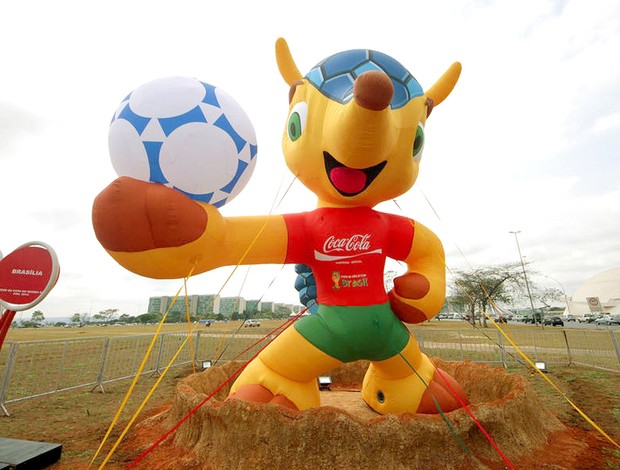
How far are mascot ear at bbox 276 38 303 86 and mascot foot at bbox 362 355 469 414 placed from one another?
384cm

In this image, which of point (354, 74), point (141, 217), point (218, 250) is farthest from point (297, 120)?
point (141, 217)

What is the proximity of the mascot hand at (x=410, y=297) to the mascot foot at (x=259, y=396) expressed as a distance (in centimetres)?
163

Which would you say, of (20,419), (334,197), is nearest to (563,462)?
(334,197)

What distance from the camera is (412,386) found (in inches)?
166

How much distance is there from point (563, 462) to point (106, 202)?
506 centimetres

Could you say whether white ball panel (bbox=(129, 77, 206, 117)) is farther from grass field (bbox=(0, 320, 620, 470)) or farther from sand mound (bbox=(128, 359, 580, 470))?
Answer: sand mound (bbox=(128, 359, 580, 470))

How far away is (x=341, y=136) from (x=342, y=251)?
4.38 ft

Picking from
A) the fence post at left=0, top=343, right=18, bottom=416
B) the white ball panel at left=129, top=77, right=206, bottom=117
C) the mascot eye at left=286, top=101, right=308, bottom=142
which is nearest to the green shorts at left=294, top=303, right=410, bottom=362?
the mascot eye at left=286, top=101, right=308, bottom=142

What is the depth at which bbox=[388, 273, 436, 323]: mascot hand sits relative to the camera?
13.2 feet

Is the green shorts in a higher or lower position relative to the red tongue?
lower

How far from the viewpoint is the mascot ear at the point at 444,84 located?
14.4ft

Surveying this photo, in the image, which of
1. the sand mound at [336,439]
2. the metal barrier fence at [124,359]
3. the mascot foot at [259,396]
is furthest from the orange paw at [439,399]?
the metal barrier fence at [124,359]

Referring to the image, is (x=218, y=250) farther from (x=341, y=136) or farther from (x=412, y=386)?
(x=412, y=386)

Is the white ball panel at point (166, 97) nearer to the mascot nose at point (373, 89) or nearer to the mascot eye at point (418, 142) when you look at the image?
the mascot nose at point (373, 89)
